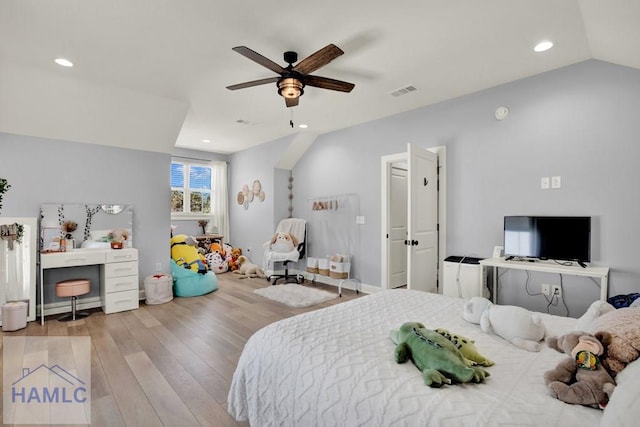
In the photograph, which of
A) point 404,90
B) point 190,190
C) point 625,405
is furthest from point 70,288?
point 625,405

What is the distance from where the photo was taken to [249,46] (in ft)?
8.73

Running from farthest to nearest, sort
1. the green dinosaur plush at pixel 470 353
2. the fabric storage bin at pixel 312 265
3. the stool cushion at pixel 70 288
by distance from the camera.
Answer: the fabric storage bin at pixel 312 265, the stool cushion at pixel 70 288, the green dinosaur plush at pixel 470 353

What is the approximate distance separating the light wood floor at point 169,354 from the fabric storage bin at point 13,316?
0.08 m

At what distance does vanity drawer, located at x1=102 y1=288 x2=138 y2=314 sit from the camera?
381 centimetres

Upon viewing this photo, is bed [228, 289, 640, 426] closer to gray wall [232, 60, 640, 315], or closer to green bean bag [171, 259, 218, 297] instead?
gray wall [232, 60, 640, 315]

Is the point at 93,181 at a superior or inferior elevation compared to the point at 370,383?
superior

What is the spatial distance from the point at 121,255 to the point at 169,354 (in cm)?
184

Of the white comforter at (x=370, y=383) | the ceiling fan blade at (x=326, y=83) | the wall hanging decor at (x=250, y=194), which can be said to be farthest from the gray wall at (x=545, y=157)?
the wall hanging decor at (x=250, y=194)

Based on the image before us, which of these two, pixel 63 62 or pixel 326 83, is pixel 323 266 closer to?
pixel 326 83

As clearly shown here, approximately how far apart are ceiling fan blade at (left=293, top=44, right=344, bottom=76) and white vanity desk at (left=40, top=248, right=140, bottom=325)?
10.3 ft

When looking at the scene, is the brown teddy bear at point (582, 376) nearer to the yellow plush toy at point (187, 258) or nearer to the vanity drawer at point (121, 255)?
the vanity drawer at point (121, 255)

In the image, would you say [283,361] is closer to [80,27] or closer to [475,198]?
[80,27]

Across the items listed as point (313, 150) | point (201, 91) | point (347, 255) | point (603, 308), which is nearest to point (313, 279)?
point (347, 255)

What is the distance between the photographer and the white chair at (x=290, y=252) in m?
5.27
